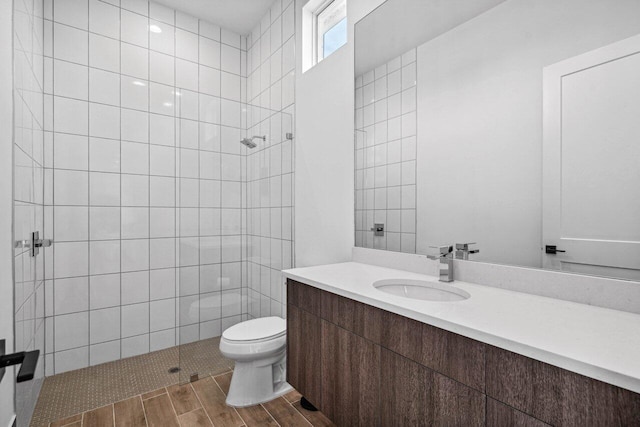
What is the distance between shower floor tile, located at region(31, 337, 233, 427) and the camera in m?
1.82

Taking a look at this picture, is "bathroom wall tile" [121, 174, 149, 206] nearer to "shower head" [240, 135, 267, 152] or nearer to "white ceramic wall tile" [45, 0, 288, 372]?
"white ceramic wall tile" [45, 0, 288, 372]

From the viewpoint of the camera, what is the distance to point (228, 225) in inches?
88.7

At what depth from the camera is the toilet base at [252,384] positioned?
71.4 inches

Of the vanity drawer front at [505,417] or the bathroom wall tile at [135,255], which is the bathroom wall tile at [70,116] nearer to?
the bathroom wall tile at [135,255]

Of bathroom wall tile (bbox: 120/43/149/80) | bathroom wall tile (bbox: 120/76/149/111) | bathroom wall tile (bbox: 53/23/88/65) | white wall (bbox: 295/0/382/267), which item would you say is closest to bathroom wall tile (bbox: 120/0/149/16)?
bathroom wall tile (bbox: 120/43/149/80)

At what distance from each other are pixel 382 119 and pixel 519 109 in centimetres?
70

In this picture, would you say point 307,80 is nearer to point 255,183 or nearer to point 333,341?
point 255,183

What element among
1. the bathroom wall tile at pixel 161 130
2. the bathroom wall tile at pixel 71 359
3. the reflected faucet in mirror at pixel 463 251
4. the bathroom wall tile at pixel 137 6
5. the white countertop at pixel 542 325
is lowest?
the bathroom wall tile at pixel 71 359

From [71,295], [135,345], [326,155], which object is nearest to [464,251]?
[326,155]

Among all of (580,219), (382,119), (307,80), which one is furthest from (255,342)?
(307,80)

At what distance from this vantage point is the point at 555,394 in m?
0.70

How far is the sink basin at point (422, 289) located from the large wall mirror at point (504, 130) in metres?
0.19

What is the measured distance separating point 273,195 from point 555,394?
2007mm

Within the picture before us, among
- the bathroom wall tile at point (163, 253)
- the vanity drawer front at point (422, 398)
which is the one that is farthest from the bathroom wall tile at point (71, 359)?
the vanity drawer front at point (422, 398)
